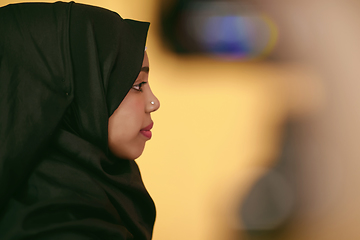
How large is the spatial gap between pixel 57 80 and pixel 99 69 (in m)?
0.08

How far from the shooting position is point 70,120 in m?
0.68

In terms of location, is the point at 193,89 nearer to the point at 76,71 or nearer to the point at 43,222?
the point at 76,71

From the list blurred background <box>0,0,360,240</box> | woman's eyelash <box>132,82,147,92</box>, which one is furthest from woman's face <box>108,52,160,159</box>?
blurred background <box>0,0,360,240</box>

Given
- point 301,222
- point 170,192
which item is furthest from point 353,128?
point 170,192

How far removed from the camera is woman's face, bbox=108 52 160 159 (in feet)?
2.31

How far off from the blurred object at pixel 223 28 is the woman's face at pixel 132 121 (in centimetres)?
59

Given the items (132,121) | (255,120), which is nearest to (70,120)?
(132,121)

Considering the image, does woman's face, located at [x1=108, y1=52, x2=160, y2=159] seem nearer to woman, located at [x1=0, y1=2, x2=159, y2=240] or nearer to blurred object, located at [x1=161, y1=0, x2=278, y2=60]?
woman, located at [x1=0, y1=2, x2=159, y2=240]

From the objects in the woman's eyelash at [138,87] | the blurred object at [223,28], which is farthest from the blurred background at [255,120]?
the woman's eyelash at [138,87]

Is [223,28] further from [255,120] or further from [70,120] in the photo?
[70,120]

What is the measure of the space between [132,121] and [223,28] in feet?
2.46

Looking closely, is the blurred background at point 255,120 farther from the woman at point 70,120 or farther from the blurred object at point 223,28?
the woman at point 70,120

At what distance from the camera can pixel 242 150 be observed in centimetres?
129

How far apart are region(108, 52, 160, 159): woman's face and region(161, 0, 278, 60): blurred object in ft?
1.93
